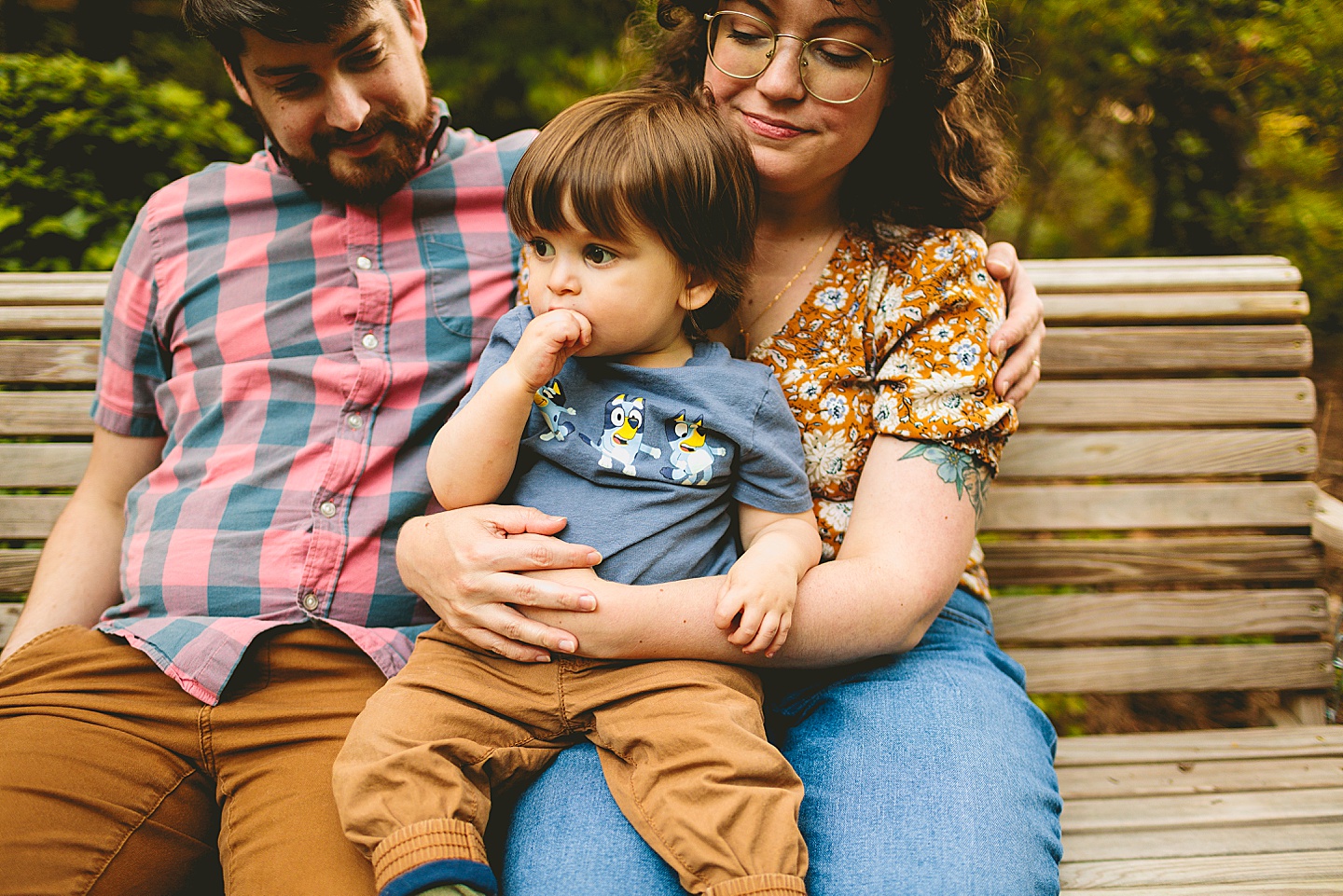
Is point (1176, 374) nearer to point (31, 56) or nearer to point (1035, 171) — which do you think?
point (1035, 171)

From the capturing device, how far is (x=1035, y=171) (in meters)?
4.91

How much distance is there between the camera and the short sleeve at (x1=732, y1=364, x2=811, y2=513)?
165 centimetres

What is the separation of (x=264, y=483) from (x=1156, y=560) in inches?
87.1

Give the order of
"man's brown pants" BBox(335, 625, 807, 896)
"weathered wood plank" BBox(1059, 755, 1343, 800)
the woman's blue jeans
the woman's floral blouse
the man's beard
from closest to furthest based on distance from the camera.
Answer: "man's brown pants" BBox(335, 625, 807, 896) → the woman's blue jeans → the woman's floral blouse → the man's beard → "weathered wood plank" BBox(1059, 755, 1343, 800)

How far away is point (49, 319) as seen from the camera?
231 centimetres

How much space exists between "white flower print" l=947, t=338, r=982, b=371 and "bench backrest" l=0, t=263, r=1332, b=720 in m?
0.73

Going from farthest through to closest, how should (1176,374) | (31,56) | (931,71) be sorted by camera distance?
(31,56) < (1176,374) < (931,71)

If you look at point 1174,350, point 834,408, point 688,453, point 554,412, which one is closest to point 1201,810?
point 1174,350

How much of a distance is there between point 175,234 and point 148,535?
67 centimetres

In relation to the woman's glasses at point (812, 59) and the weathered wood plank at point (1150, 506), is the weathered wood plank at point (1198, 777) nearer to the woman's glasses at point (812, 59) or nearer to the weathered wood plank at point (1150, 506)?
the weathered wood plank at point (1150, 506)

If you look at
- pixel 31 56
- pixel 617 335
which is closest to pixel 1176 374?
pixel 617 335

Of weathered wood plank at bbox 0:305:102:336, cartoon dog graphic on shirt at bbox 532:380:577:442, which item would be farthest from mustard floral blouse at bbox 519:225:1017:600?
weathered wood plank at bbox 0:305:102:336

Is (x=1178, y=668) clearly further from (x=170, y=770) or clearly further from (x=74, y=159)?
(x=74, y=159)

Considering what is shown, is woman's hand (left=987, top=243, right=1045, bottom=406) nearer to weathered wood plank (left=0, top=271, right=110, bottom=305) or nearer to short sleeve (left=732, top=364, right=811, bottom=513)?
short sleeve (left=732, top=364, right=811, bottom=513)
